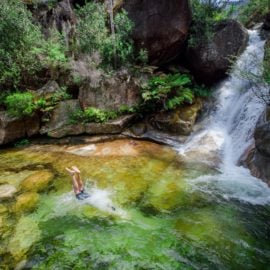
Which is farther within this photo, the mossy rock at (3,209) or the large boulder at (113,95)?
the large boulder at (113,95)

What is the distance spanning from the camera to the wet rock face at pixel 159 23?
43.0 ft

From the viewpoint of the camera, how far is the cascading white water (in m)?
8.54

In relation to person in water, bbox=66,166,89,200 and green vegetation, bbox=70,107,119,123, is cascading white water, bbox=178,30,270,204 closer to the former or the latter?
person in water, bbox=66,166,89,200

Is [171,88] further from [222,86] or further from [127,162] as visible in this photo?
[127,162]

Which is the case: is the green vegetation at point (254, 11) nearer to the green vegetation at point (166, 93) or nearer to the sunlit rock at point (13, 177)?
the green vegetation at point (166, 93)

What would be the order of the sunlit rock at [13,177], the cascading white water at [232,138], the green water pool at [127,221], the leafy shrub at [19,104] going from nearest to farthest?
1. the green water pool at [127,221]
2. the cascading white water at [232,138]
3. the sunlit rock at [13,177]
4. the leafy shrub at [19,104]

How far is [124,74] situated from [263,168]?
7179 mm

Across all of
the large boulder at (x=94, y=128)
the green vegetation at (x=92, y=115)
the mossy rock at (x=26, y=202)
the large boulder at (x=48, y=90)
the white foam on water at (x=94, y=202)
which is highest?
the large boulder at (x=48, y=90)

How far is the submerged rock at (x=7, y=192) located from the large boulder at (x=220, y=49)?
10.2m

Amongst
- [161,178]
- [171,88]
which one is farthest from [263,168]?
[171,88]

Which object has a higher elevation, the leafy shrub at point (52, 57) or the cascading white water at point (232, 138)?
the leafy shrub at point (52, 57)

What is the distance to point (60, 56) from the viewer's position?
13.8 metres

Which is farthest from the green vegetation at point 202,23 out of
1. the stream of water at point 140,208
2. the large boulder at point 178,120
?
the stream of water at point 140,208

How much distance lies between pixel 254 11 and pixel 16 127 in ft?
54.8
